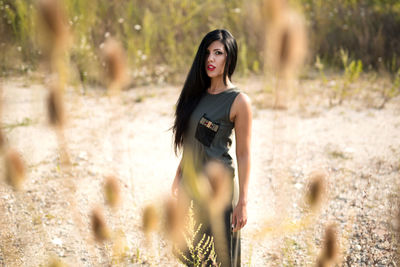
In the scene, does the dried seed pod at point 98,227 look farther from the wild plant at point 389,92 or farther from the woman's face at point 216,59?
the wild plant at point 389,92

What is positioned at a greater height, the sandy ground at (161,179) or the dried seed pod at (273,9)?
the dried seed pod at (273,9)

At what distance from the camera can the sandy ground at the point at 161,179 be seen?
2068mm

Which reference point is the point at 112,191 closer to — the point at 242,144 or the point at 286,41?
the point at 286,41

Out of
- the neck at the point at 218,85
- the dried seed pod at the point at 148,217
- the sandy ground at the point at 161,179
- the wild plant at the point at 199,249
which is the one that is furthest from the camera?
the sandy ground at the point at 161,179

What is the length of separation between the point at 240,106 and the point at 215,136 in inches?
7.9

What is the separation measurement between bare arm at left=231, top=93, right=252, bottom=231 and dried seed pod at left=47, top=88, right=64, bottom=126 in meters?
0.96

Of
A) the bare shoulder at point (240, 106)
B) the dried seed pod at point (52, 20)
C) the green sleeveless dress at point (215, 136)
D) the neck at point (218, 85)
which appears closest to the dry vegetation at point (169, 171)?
the dried seed pod at point (52, 20)

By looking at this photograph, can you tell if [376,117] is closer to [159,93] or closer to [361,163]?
[361,163]

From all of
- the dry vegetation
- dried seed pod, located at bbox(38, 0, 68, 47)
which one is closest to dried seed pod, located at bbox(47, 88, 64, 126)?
the dry vegetation

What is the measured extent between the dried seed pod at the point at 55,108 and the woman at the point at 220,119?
946 mm

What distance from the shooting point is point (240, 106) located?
152cm

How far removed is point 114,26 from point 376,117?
4.74m

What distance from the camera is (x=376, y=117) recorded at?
160 inches

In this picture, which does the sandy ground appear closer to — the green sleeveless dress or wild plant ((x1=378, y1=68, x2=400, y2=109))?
wild plant ((x1=378, y1=68, x2=400, y2=109))
